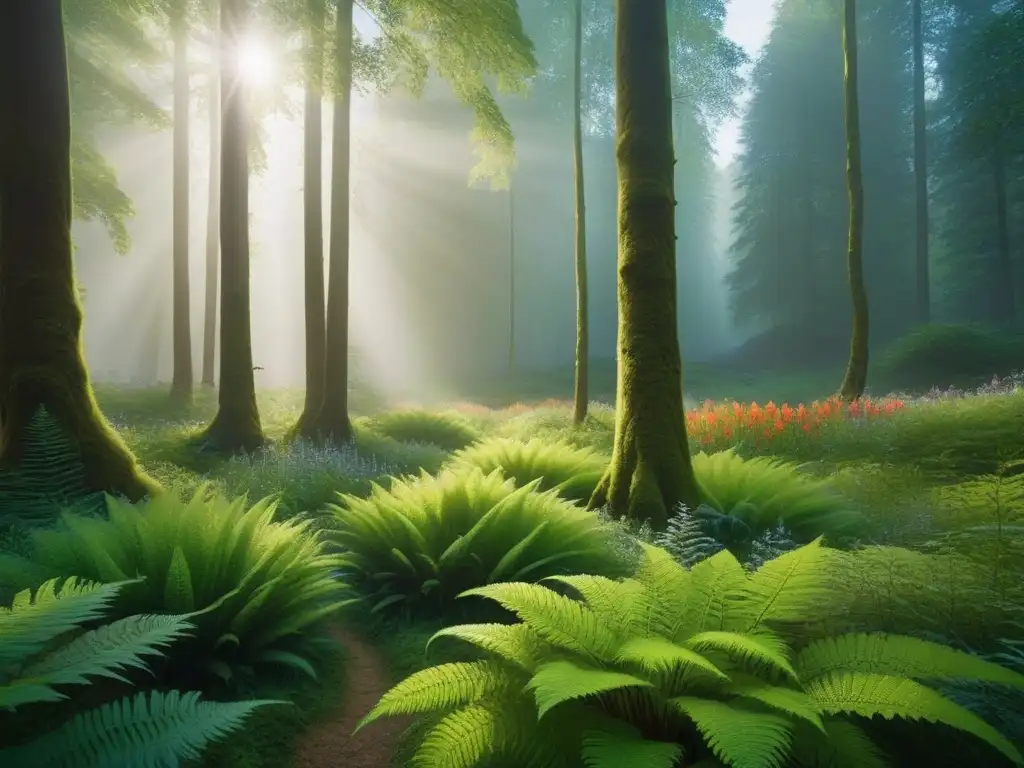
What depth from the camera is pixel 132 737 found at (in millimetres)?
1823

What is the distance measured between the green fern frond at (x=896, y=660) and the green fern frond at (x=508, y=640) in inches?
42.5

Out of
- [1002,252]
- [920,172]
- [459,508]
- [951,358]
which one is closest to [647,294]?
[459,508]

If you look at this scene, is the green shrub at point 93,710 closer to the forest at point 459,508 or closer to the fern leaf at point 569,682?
the forest at point 459,508

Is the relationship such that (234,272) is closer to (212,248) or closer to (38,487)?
(38,487)

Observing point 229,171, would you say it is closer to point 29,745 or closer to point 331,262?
point 331,262

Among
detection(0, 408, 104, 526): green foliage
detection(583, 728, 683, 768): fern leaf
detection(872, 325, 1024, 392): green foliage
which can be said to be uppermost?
detection(872, 325, 1024, 392): green foliage

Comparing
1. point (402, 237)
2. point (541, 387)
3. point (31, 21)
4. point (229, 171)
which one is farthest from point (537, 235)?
point (31, 21)

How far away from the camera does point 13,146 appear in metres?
5.45

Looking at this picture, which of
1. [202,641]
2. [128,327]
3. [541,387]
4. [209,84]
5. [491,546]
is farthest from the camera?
[128,327]

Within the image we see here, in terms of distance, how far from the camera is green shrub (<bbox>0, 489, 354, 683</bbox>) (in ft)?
9.98

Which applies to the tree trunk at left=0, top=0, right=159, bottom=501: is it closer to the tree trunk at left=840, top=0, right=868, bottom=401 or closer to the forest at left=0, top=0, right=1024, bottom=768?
the forest at left=0, top=0, right=1024, bottom=768

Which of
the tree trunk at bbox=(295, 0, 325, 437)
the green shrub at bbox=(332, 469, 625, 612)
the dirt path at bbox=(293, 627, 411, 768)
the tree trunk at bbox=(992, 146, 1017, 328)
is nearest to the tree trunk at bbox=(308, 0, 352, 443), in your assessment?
the tree trunk at bbox=(295, 0, 325, 437)

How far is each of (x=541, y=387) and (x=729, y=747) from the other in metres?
34.1

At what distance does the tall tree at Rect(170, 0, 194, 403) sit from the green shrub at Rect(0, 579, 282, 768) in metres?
17.2
